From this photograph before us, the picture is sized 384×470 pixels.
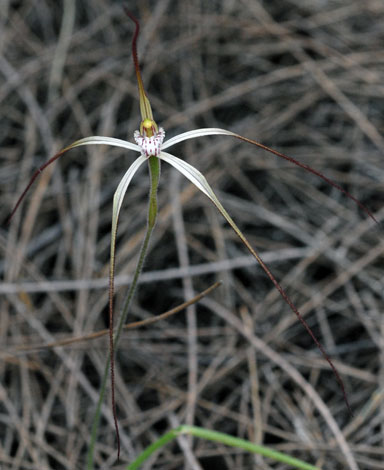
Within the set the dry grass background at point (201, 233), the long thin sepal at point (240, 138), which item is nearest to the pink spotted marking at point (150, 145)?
the long thin sepal at point (240, 138)

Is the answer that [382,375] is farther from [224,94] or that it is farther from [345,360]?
[224,94]

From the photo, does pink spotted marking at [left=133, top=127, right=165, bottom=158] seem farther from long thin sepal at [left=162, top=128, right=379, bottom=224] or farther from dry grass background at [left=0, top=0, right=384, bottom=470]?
dry grass background at [left=0, top=0, right=384, bottom=470]

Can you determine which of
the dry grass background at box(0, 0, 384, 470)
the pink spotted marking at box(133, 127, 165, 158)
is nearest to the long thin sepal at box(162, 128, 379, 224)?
the pink spotted marking at box(133, 127, 165, 158)

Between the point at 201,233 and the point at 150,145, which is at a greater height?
the point at 201,233

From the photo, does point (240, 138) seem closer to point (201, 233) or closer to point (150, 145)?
point (150, 145)

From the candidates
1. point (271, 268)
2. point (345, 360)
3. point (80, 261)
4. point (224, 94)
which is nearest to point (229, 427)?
point (345, 360)

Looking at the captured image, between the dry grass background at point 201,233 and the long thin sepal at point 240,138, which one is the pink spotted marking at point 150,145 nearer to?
the long thin sepal at point 240,138

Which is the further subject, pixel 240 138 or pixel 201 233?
pixel 201 233

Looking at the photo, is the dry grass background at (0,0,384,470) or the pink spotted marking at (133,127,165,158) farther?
the dry grass background at (0,0,384,470)

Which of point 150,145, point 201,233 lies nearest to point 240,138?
point 150,145
